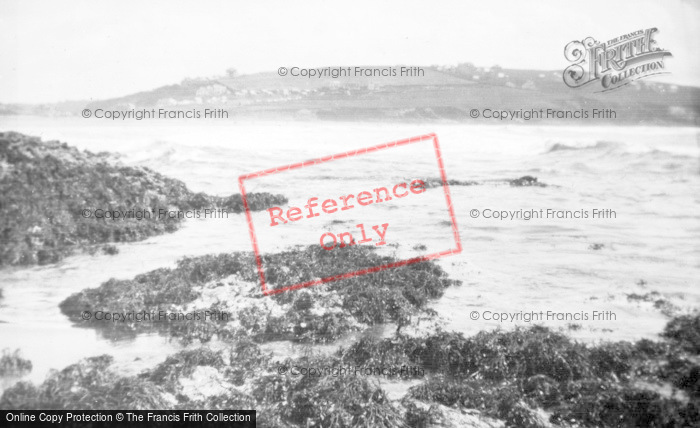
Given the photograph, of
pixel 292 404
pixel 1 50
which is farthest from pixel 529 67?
pixel 1 50

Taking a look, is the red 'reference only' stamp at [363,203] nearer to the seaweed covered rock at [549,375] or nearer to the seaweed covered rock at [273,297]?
the seaweed covered rock at [273,297]

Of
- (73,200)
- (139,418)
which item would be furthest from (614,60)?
(73,200)

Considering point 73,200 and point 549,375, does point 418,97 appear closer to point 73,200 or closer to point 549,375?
point 549,375

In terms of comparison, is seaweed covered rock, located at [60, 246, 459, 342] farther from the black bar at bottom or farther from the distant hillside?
the distant hillside

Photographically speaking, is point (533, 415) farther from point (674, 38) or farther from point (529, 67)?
point (674, 38)

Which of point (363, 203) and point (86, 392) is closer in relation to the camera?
point (86, 392)
